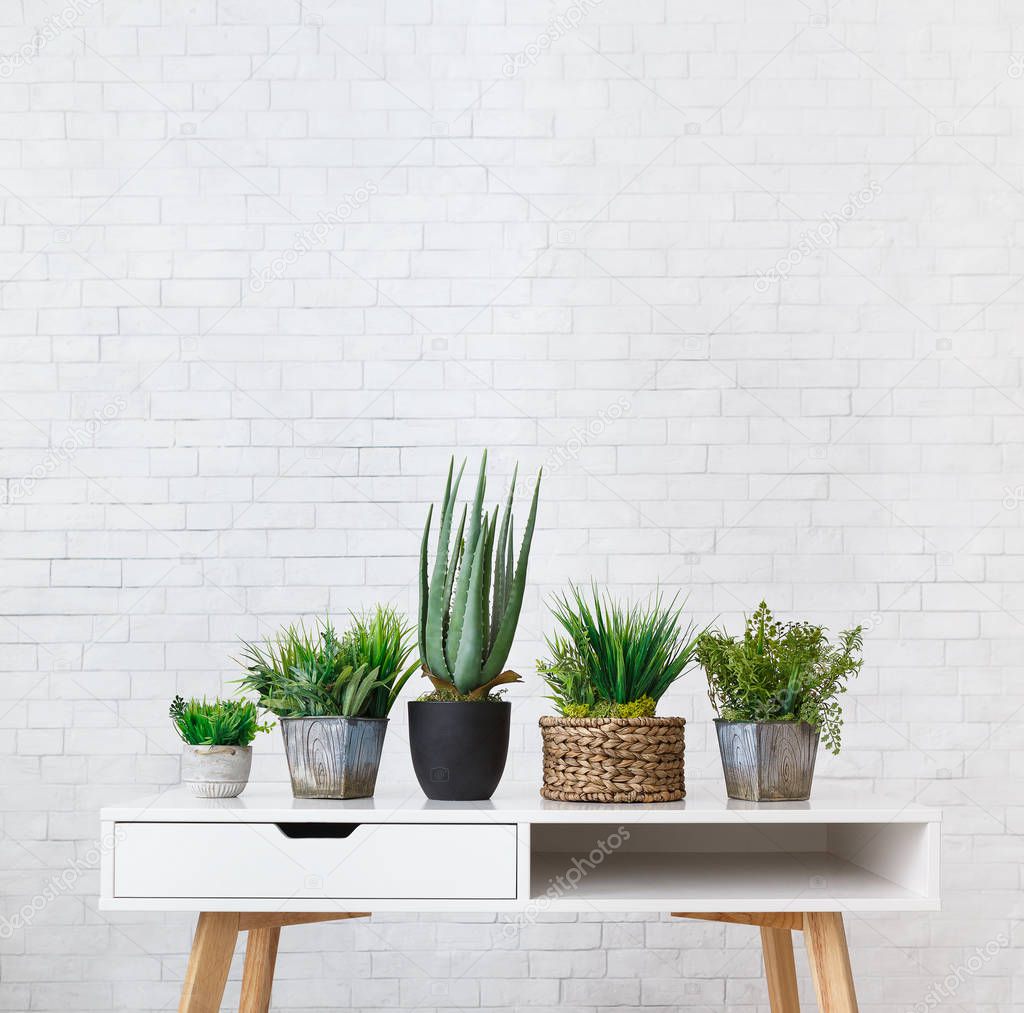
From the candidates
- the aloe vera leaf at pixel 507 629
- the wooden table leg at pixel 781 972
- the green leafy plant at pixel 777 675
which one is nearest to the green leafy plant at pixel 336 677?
the aloe vera leaf at pixel 507 629

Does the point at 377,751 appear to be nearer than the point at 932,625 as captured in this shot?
Yes

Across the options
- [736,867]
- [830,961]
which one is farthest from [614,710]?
[830,961]

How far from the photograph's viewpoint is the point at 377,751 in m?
1.65

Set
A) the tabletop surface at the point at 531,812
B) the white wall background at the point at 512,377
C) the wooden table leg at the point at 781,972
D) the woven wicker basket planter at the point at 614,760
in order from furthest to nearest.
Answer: the white wall background at the point at 512,377 < the wooden table leg at the point at 781,972 < the woven wicker basket planter at the point at 614,760 < the tabletop surface at the point at 531,812

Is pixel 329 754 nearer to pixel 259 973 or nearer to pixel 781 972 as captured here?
pixel 259 973

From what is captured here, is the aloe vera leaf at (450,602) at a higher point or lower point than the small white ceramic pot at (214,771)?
higher

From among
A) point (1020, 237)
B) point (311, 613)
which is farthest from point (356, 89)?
point (1020, 237)

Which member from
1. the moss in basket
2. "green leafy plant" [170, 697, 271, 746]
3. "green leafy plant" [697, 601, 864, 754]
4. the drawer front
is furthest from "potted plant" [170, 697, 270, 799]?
"green leafy plant" [697, 601, 864, 754]

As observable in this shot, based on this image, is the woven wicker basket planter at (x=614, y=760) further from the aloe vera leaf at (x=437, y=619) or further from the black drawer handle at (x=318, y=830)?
the black drawer handle at (x=318, y=830)

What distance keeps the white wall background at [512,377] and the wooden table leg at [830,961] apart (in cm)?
93

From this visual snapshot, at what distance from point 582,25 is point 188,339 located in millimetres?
1147

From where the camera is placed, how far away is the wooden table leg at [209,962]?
1527mm

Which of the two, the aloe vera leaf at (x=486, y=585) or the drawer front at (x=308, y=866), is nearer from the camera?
the drawer front at (x=308, y=866)

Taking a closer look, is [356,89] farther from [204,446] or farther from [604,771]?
[604,771]
